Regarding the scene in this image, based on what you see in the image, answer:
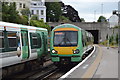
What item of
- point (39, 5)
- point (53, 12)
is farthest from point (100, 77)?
point (53, 12)

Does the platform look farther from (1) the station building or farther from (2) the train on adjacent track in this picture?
(1) the station building

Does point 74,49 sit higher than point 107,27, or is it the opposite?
point 107,27

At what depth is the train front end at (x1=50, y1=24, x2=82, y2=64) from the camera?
1573cm

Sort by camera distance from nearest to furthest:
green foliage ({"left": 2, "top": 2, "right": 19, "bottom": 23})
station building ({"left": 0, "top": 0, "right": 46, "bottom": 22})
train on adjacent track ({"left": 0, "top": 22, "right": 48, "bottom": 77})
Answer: train on adjacent track ({"left": 0, "top": 22, "right": 48, "bottom": 77})
green foliage ({"left": 2, "top": 2, "right": 19, "bottom": 23})
station building ({"left": 0, "top": 0, "right": 46, "bottom": 22})

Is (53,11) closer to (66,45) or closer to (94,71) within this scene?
(66,45)

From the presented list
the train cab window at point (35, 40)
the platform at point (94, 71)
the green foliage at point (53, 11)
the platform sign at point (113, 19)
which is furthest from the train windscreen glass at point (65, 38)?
the green foliage at point (53, 11)

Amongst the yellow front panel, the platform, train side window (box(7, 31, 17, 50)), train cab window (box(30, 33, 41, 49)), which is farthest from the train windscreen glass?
train side window (box(7, 31, 17, 50))

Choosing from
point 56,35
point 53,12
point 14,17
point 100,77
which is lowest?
point 100,77

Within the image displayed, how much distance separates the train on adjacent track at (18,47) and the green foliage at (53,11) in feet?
233

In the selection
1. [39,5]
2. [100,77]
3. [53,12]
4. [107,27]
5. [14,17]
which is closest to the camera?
[100,77]

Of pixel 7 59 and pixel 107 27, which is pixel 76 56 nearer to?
pixel 7 59

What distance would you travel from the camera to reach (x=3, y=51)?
430 inches

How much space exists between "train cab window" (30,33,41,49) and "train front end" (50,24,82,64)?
2.82 ft

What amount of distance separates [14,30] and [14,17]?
22996 mm
